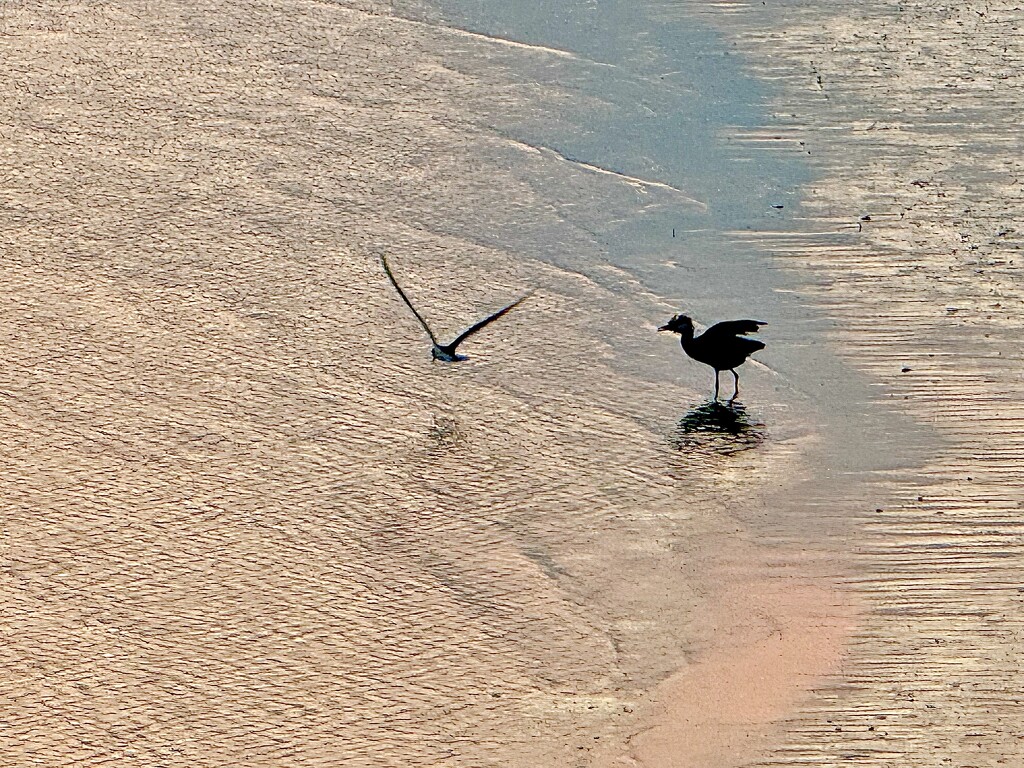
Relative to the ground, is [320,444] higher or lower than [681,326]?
lower

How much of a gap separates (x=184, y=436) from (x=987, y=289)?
4.59m

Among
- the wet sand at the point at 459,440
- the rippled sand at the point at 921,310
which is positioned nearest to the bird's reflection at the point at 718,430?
the wet sand at the point at 459,440

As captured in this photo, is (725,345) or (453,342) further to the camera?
(453,342)

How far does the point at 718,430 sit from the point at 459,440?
129cm

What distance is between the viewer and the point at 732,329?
8.33m

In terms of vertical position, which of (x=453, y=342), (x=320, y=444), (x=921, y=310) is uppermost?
(x=921, y=310)

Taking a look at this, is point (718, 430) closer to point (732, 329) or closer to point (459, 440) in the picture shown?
point (732, 329)

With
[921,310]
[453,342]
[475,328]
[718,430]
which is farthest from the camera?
[921,310]

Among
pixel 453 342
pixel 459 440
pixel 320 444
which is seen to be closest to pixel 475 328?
pixel 453 342

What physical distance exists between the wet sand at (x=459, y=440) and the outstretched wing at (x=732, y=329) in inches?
16.1

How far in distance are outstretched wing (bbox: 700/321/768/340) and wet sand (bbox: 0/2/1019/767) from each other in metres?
0.41

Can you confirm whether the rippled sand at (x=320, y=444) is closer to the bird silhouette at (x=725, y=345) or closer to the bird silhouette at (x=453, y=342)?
the bird silhouette at (x=453, y=342)

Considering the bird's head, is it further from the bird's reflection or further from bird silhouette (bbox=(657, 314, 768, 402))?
the bird's reflection

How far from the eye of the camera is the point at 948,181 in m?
10.8
